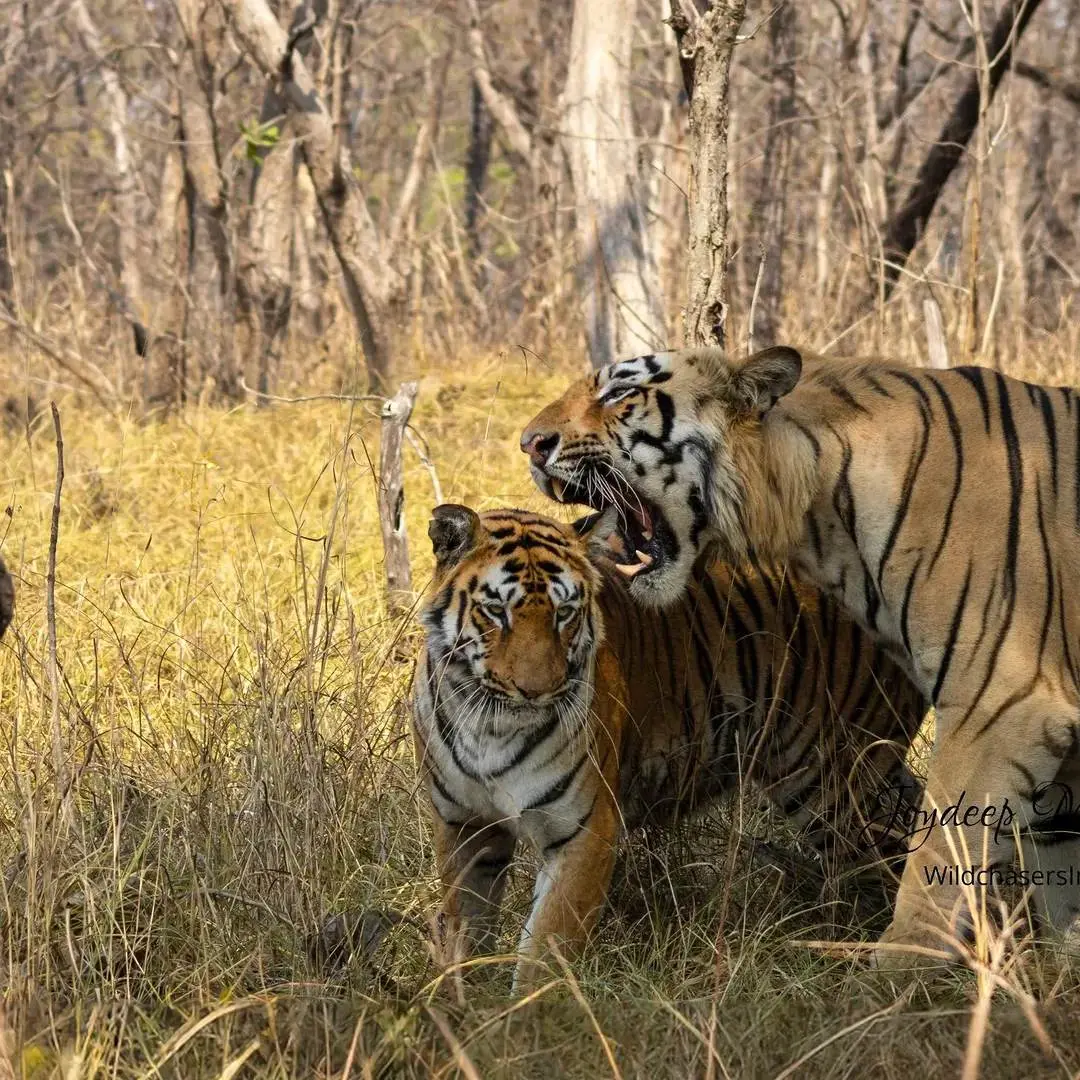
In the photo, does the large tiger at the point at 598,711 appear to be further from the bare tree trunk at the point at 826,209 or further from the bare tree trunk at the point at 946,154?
the bare tree trunk at the point at 826,209

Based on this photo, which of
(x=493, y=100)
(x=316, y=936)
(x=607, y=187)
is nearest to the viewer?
(x=316, y=936)

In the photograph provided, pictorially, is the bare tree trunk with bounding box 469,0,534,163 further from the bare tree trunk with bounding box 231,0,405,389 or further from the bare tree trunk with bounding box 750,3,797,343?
the bare tree trunk with bounding box 231,0,405,389

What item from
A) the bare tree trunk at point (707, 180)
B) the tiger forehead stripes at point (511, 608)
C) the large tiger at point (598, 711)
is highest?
the bare tree trunk at point (707, 180)

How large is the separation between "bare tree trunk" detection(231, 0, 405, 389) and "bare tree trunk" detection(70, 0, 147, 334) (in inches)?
108

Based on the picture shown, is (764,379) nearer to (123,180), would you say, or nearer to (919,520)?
(919,520)

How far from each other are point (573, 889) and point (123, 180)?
15.9m

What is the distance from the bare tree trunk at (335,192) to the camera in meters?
8.58

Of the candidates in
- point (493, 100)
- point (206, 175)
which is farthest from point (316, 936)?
point (493, 100)

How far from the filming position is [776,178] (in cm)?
1109

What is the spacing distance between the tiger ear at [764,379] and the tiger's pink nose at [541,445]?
409 millimetres

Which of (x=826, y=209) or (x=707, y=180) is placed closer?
(x=707, y=180)

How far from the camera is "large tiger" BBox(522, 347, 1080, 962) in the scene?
3180mm

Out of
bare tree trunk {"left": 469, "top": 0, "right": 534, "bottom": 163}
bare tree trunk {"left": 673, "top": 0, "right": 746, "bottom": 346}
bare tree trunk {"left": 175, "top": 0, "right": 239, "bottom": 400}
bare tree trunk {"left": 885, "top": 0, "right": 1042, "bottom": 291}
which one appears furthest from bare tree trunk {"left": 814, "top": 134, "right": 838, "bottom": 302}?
bare tree trunk {"left": 673, "top": 0, "right": 746, "bottom": 346}

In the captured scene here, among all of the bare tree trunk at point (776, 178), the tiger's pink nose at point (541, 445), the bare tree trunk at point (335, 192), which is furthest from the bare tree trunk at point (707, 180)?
the bare tree trunk at point (776, 178)
